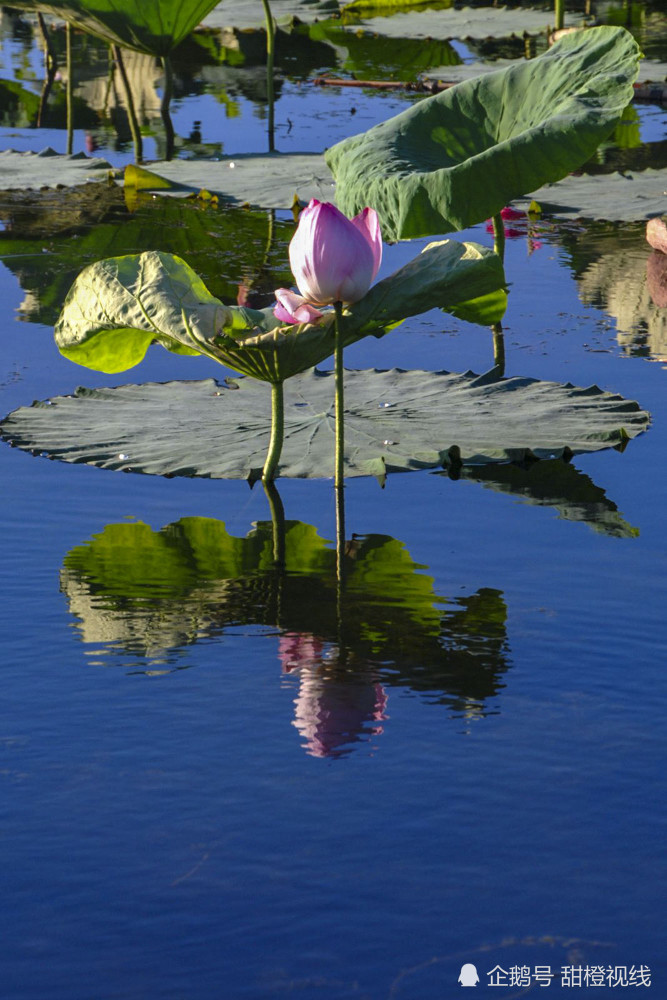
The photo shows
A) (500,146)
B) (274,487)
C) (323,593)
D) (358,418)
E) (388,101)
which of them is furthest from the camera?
(388,101)

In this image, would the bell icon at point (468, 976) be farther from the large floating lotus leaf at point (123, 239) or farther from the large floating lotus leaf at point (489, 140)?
the large floating lotus leaf at point (123, 239)

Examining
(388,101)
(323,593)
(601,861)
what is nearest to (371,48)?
(388,101)

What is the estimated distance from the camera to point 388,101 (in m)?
6.71

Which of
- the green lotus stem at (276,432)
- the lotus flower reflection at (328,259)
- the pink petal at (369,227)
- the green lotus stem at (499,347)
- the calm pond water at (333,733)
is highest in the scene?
the pink petal at (369,227)

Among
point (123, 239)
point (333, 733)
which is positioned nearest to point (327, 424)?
point (333, 733)

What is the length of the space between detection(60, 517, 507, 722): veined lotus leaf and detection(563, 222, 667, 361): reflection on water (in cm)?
125

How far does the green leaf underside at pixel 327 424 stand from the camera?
2.19m

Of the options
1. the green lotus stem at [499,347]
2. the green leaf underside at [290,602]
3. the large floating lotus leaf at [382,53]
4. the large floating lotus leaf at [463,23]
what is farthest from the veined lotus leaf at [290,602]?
the large floating lotus leaf at [463,23]

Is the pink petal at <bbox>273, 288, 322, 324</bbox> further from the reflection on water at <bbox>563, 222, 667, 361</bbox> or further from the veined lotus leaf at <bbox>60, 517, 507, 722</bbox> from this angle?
the reflection on water at <bbox>563, 222, 667, 361</bbox>

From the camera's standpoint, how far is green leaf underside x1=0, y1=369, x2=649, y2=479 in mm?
2191

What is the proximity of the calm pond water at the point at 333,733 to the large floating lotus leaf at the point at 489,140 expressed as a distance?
54cm

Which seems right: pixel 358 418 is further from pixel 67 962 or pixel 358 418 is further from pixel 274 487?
pixel 67 962

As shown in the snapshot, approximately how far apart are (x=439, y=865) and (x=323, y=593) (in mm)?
645

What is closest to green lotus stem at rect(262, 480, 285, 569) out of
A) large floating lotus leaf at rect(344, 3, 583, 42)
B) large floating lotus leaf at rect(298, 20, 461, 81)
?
large floating lotus leaf at rect(298, 20, 461, 81)
